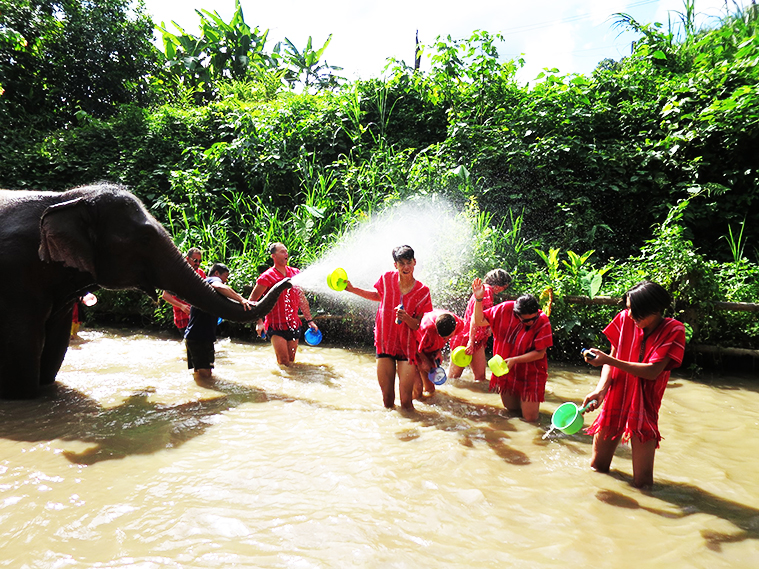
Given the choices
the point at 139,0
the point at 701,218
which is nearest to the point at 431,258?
the point at 701,218

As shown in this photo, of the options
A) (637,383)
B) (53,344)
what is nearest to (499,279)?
(637,383)

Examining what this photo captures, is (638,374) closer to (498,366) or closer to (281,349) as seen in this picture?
(498,366)

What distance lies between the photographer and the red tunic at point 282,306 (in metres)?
6.90

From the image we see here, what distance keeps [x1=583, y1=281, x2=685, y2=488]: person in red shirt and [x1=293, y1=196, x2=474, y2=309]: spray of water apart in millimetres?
4324

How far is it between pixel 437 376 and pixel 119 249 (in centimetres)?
346

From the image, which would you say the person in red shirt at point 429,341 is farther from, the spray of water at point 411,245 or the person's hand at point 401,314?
the spray of water at point 411,245

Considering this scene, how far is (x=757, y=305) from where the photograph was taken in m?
6.46

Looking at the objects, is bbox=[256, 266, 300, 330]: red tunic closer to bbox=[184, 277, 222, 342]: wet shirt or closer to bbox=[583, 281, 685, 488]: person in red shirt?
bbox=[184, 277, 222, 342]: wet shirt

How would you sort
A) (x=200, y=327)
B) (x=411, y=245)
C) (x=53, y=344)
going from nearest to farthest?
1. (x=53, y=344)
2. (x=200, y=327)
3. (x=411, y=245)

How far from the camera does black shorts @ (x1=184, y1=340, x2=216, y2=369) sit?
242 inches

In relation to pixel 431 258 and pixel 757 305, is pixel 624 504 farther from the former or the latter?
pixel 431 258

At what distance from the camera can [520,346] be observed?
195 inches

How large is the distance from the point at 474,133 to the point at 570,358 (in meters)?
5.84

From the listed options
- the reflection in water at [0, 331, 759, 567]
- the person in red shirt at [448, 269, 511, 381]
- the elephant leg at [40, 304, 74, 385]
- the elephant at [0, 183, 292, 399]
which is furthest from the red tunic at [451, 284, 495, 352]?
the elephant leg at [40, 304, 74, 385]
